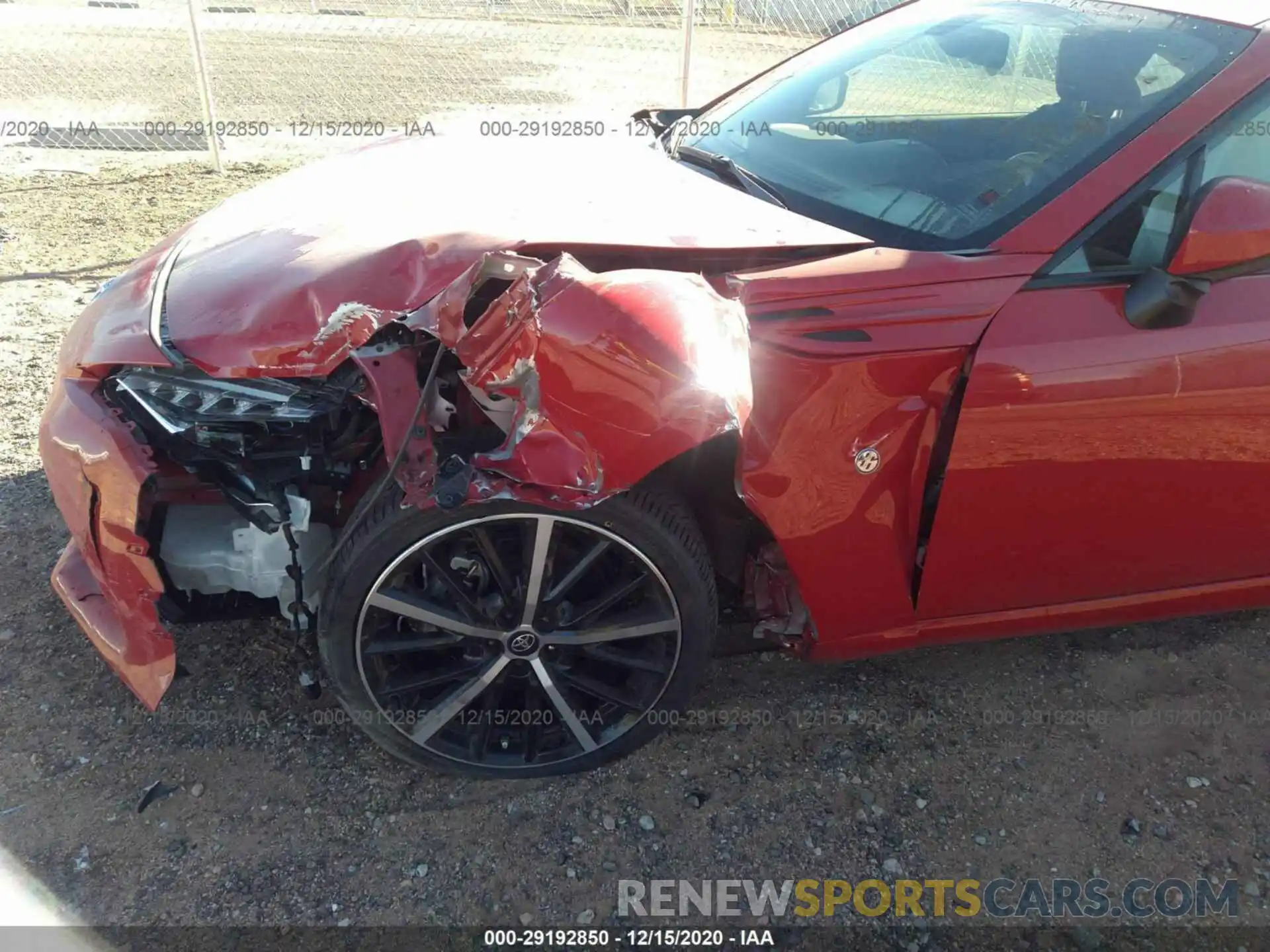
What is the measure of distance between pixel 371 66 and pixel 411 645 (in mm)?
10438

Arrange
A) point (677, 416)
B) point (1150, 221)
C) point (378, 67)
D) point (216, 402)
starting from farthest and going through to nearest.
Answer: point (378, 67) → point (1150, 221) → point (216, 402) → point (677, 416)

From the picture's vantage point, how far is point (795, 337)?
1956mm

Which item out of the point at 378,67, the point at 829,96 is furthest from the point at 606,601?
the point at 378,67

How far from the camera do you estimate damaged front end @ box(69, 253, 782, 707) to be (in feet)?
5.92

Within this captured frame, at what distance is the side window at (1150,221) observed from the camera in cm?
205

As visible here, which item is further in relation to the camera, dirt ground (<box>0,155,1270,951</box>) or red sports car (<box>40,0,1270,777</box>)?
dirt ground (<box>0,155,1270,951</box>)

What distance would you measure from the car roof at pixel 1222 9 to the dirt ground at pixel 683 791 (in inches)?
71.6

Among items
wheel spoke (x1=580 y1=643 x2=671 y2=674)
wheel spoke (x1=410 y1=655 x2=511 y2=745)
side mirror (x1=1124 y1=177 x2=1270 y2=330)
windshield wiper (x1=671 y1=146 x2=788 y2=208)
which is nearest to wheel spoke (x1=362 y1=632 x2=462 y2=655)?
wheel spoke (x1=410 y1=655 x2=511 y2=745)

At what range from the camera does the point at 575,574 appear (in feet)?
7.00

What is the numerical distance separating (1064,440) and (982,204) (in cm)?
63

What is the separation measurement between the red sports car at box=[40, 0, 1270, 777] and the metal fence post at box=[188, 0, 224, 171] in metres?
5.52

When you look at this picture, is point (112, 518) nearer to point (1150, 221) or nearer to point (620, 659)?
point (620, 659)

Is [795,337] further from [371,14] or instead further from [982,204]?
[371,14]

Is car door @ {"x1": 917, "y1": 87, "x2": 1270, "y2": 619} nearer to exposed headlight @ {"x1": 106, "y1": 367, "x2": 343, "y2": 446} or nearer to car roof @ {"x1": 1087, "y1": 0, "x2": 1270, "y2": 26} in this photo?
car roof @ {"x1": 1087, "y1": 0, "x2": 1270, "y2": 26}
